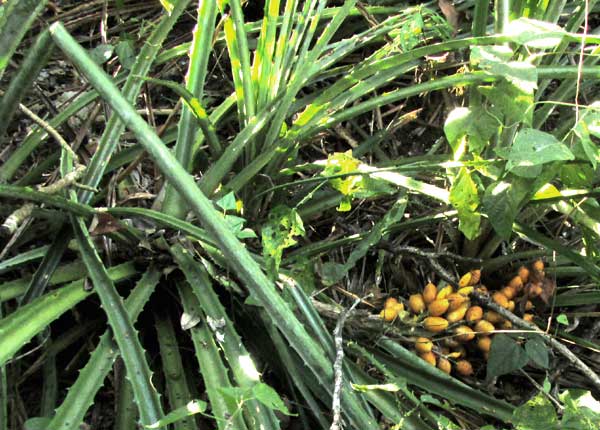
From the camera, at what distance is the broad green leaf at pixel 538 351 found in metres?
1.14

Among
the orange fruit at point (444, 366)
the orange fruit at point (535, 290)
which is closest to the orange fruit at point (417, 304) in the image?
the orange fruit at point (444, 366)

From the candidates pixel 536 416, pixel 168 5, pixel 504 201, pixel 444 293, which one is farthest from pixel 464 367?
pixel 168 5

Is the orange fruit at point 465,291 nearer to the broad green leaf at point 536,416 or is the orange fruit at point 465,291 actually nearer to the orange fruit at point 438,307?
the orange fruit at point 438,307

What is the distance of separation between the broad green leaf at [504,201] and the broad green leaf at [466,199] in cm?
2

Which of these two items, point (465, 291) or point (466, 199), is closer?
point (466, 199)

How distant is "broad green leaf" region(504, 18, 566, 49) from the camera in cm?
91

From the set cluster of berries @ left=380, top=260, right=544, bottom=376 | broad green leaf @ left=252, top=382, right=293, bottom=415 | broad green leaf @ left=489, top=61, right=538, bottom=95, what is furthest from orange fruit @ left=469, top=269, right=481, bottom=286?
broad green leaf @ left=252, top=382, right=293, bottom=415

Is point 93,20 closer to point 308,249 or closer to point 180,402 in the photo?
point 308,249

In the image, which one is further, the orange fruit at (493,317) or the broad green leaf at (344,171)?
the orange fruit at (493,317)

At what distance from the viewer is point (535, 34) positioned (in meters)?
0.92

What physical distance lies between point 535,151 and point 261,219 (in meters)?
0.54

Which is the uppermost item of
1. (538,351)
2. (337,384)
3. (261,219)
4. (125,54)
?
(125,54)

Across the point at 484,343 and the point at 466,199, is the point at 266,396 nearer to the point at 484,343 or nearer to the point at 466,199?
the point at 466,199

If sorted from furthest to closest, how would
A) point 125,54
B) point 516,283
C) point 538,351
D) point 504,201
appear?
point 125,54 < point 516,283 < point 538,351 < point 504,201
